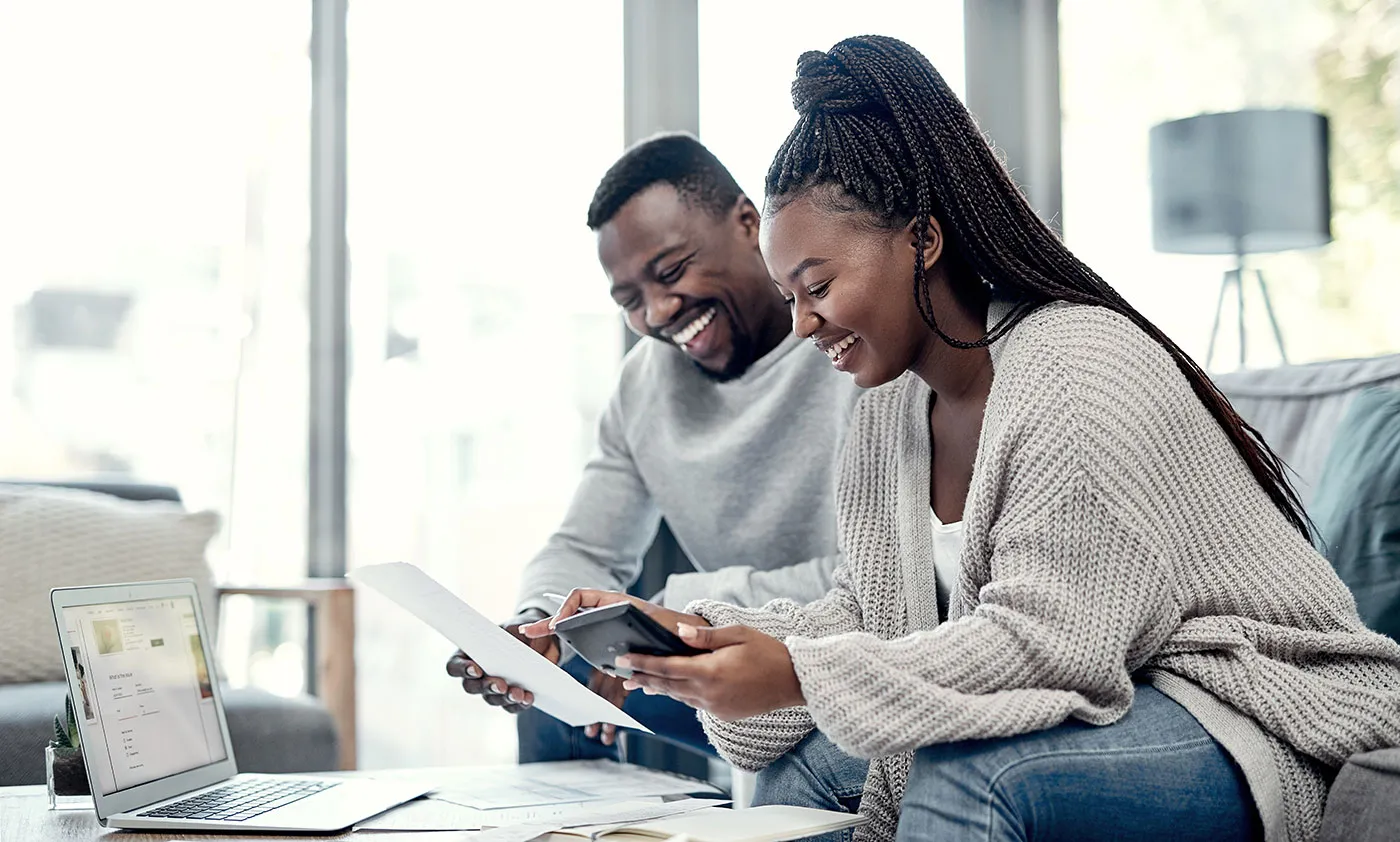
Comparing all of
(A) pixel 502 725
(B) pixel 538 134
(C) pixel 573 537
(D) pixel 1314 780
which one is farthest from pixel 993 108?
(D) pixel 1314 780

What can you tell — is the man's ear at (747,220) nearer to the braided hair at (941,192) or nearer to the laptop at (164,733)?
the braided hair at (941,192)

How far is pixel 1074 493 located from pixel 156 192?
7.16 feet

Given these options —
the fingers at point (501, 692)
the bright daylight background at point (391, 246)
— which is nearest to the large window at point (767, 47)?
the bright daylight background at point (391, 246)

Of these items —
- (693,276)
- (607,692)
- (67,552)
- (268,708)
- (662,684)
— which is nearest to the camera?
(662,684)

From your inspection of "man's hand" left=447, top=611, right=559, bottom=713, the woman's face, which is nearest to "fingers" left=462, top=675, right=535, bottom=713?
"man's hand" left=447, top=611, right=559, bottom=713

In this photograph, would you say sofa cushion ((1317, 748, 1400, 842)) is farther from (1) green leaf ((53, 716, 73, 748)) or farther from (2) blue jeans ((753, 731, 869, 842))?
(1) green leaf ((53, 716, 73, 748))

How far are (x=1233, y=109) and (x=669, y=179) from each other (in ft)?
3.80

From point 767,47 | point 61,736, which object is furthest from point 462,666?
point 767,47

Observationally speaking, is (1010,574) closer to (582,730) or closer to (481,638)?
(481,638)

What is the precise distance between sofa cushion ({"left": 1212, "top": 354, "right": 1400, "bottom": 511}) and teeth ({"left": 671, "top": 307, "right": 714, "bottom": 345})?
692mm

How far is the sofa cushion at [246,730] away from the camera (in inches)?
66.3

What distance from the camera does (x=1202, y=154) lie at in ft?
7.14

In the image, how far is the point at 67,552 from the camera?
6.84 feet

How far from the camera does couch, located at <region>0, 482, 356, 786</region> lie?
1692 mm
